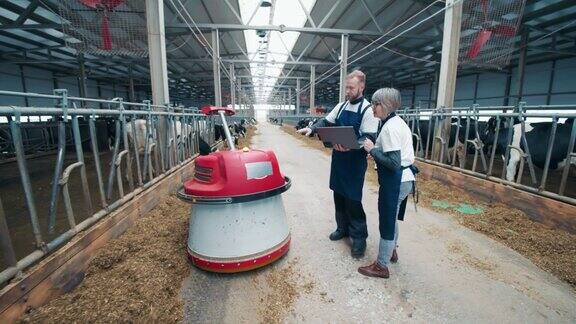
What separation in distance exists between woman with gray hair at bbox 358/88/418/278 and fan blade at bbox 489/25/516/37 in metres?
5.23

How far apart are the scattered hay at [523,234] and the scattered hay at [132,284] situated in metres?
3.04

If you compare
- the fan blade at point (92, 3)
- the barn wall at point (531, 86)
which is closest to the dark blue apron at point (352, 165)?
the fan blade at point (92, 3)

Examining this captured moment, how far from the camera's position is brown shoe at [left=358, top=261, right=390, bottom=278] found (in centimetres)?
230

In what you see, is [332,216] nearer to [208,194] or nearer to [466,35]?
[208,194]

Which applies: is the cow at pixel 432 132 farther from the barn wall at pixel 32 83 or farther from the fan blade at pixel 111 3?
the barn wall at pixel 32 83

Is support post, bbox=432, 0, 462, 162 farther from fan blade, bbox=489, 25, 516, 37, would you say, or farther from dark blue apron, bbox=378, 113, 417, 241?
dark blue apron, bbox=378, 113, 417, 241

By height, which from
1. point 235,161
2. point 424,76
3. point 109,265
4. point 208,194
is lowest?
point 109,265

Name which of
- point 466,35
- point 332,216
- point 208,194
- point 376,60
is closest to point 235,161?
point 208,194

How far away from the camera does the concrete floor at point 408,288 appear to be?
1.91 m

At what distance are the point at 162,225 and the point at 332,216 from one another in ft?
6.70

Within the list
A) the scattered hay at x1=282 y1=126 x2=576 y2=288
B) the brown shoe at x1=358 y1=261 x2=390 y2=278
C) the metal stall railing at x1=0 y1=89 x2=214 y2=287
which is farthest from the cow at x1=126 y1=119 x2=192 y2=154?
the scattered hay at x1=282 y1=126 x2=576 y2=288

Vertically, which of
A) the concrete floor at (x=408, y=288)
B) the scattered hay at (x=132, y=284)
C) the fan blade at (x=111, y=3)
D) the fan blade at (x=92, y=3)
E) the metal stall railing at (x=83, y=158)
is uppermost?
the fan blade at (x=111, y=3)

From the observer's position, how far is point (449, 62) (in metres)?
5.64

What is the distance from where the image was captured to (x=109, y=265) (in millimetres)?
2223
